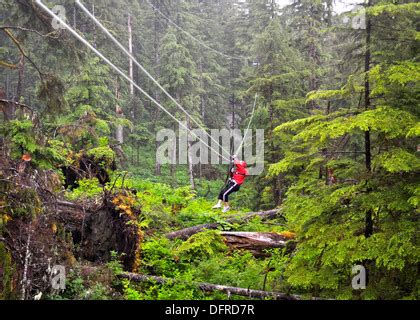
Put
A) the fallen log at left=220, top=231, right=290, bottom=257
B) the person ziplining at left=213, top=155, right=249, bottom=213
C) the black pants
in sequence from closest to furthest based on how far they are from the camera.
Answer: the fallen log at left=220, top=231, right=290, bottom=257
the person ziplining at left=213, top=155, right=249, bottom=213
the black pants

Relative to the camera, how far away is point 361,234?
5996mm

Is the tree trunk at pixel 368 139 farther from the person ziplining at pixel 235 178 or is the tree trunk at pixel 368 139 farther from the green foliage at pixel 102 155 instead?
the green foliage at pixel 102 155

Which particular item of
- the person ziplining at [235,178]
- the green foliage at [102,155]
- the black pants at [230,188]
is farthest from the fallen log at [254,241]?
the green foliage at [102,155]

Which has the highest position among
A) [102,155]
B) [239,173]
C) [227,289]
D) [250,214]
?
[102,155]

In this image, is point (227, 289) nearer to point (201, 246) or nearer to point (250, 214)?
point (201, 246)

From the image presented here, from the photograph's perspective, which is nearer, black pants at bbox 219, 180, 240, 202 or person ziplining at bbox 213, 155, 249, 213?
person ziplining at bbox 213, 155, 249, 213

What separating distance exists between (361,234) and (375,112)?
73.8 inches

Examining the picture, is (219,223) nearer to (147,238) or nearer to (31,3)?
(147,238)

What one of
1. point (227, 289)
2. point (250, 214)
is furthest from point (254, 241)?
point (227, 289)

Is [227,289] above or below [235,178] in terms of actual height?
below

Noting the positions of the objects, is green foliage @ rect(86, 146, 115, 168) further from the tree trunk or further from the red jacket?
the tree trunk

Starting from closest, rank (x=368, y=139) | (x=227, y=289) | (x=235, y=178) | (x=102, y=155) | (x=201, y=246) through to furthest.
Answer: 1. (x=368, y=139)
2. (x=227, y=289)
3. (x=201, y=246)
4. (x=235, y=178)
5. (x=102, y=155)

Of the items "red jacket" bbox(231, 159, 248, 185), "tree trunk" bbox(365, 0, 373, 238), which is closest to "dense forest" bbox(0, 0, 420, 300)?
"tree trunk" bbox(365, 0, 373, 238)
